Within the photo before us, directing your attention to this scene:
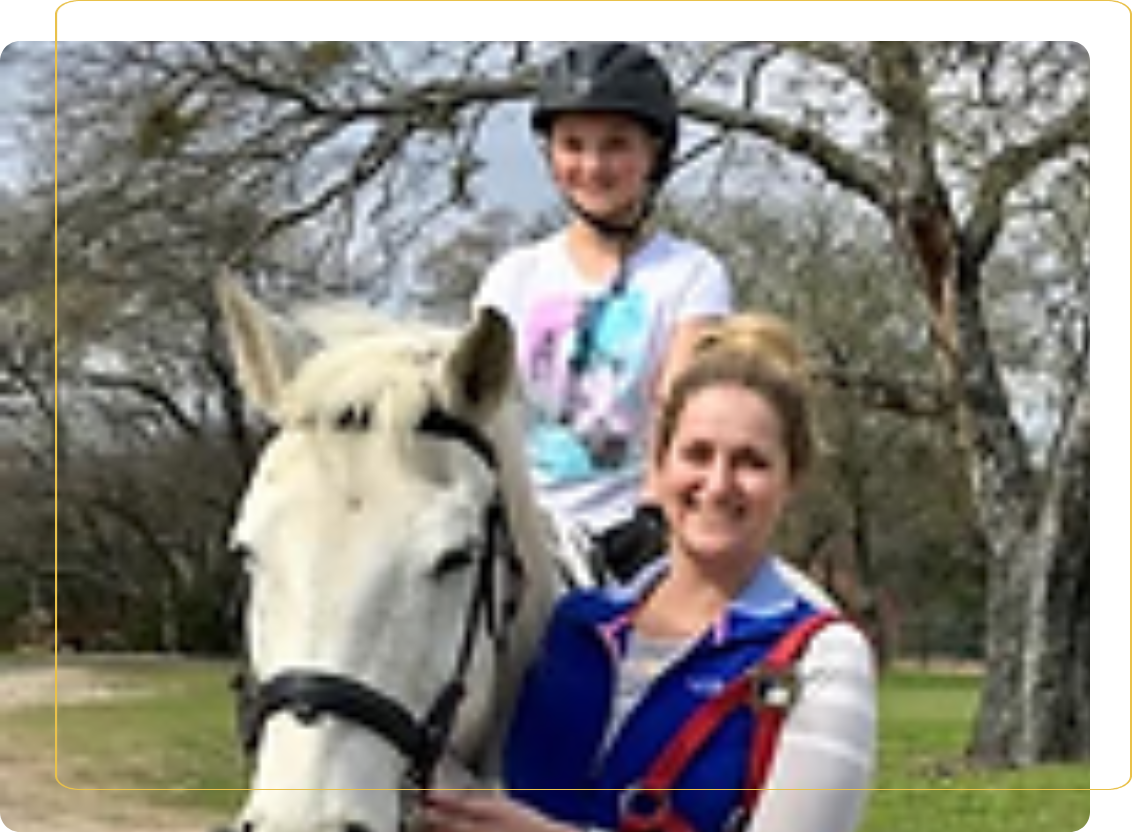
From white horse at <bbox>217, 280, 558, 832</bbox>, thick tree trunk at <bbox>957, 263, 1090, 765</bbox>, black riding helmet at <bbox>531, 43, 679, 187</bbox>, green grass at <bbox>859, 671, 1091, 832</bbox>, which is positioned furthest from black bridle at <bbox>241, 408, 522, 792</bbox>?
thick tree trunk at <bbox>957, 263, 1090, 765</bbox>

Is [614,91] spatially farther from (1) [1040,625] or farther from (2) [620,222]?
(1) [1040,625]

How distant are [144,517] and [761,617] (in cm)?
420

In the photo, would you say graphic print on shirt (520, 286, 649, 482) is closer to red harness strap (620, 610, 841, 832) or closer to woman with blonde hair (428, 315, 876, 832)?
woman with blonde hair (428, 315, 876, 832)

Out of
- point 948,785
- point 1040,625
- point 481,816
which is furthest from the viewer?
point 1040,625

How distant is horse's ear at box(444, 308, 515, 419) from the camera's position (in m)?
1.82

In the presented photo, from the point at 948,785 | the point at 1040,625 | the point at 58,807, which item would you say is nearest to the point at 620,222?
the point at 58,807

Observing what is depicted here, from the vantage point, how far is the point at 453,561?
171 cm

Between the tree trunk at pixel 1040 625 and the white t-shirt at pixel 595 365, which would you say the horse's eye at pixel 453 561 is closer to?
the white t-shirt at pixel 595 365

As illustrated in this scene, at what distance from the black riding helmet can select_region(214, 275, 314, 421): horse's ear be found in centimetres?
63

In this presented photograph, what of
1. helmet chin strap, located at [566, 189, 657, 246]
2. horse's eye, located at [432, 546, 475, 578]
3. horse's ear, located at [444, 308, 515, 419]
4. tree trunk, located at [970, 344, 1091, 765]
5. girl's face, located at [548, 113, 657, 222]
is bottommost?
tree trunk, located at [970, 344, 1091, 765]

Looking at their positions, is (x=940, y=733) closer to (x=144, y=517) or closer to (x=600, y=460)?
(x=144, y=517)

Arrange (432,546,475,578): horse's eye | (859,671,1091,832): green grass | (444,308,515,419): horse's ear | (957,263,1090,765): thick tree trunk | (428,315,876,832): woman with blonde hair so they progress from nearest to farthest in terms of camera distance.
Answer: (428,315,876,832): woman with blonde hair → (432,546,475,578): horse's eye → (444,308,515,419): horse's ear → (859,671,1091,832): green grass → (957,263,1090,765): thick tree trunk

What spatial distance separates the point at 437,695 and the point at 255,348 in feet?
1.33

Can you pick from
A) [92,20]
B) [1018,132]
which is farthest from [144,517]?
[1018,132]
